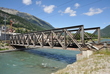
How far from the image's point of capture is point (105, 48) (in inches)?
509

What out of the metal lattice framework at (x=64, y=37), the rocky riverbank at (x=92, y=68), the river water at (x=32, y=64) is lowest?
the river water at (x=32, y=64)

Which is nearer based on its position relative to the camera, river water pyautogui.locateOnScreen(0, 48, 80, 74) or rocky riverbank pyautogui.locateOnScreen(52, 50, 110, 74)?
rocky riverbank pyautogui.locateOnScreen(52, 50, 110, 74)

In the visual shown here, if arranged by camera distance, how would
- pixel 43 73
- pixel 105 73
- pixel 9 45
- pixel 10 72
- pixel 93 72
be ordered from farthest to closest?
pixel 9 45 → pixel 10 72 → pixel 43 73 → pixel 93 72 → pixel 105 73

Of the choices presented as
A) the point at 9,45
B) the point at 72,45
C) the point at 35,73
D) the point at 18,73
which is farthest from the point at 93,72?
the point at 9,45

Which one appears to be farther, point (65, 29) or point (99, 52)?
point (65, 29)

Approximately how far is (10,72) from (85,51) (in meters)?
11.1

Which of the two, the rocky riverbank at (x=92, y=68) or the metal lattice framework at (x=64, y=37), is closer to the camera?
the rocky riverbank at (x=92, y=68)

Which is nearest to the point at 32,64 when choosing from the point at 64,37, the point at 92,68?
the point at 64,37

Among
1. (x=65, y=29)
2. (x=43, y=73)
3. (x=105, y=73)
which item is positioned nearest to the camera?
(x=105, y=73)

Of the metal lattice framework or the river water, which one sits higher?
the metal lattice framework

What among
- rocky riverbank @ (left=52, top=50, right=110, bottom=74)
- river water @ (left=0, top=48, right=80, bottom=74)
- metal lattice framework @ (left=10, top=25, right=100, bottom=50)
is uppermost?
metal lattice framework @ (left=10, top=25, right=100, bottom=50)

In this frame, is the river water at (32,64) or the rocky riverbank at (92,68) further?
the river water at (32,64)

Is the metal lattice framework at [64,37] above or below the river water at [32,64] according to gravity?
above

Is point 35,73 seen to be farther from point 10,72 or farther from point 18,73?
point 10,72
